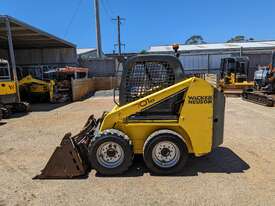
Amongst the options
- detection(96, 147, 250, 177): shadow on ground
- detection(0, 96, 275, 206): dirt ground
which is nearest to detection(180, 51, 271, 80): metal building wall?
detection(0, 96, 275, 206): dirt ground

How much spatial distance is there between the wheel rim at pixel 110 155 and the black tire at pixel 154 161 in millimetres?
430

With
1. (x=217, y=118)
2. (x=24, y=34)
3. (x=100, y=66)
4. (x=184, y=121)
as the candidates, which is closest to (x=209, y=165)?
(x=217, y=118)

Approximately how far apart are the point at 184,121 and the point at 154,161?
835 mm

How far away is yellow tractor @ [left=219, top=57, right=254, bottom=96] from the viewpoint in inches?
743

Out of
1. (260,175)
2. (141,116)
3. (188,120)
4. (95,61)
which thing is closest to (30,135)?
(141,116)

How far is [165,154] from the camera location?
15.9 feet

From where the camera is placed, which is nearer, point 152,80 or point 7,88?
point 152,80

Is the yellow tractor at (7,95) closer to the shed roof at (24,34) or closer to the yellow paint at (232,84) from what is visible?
the shed roof at (24,34)

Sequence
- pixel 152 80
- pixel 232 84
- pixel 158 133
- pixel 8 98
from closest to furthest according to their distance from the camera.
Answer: pixel 158 133
pixel 152 80
pixel 8 98
pixel 232 84

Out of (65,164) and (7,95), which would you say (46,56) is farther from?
(65,164)

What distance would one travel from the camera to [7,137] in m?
8.24

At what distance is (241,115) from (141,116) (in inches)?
276

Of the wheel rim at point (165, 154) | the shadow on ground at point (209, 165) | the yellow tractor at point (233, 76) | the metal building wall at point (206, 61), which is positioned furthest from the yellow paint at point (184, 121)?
the metal building wall at point (206, 61)

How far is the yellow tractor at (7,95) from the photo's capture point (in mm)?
12383
